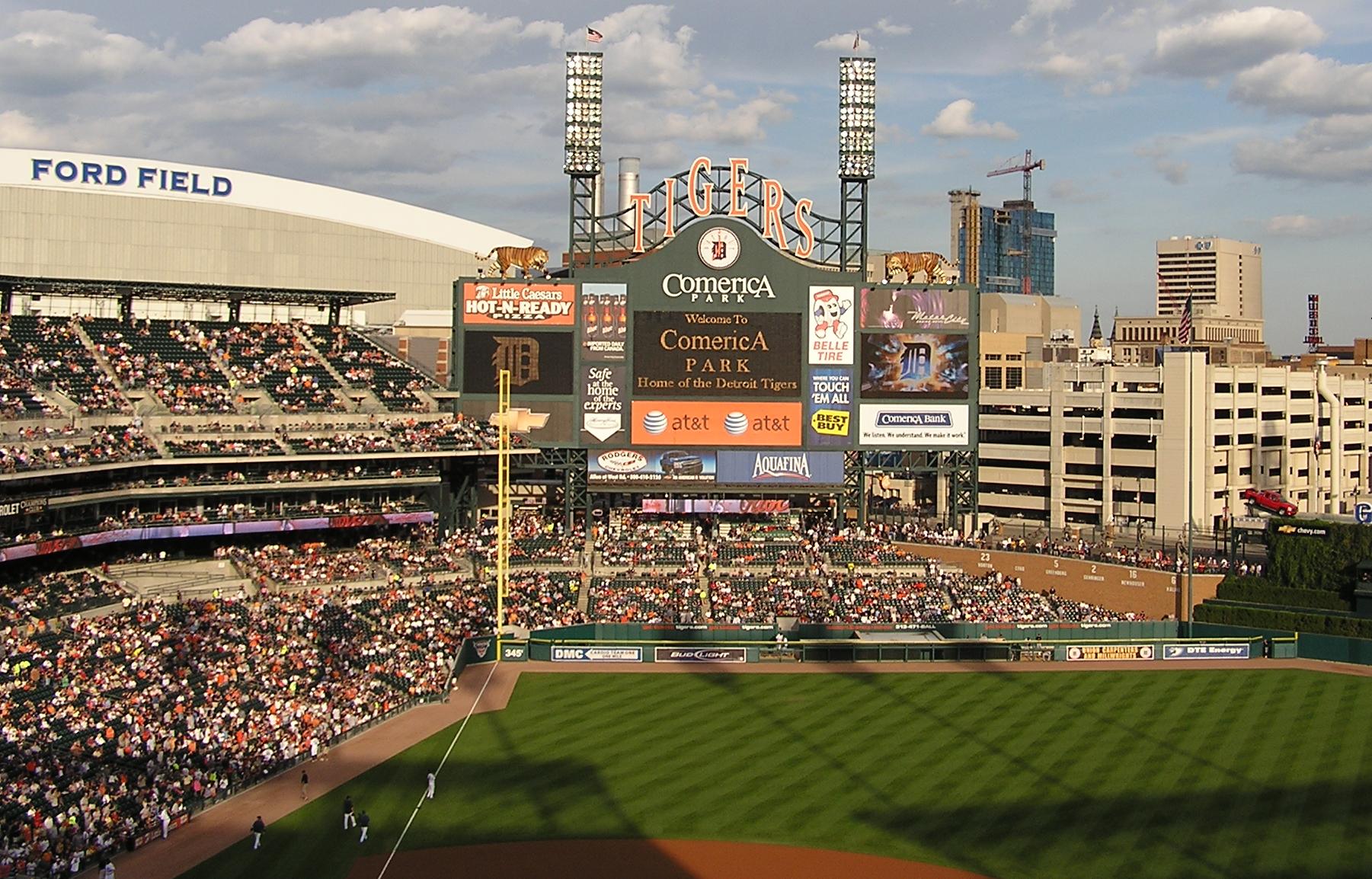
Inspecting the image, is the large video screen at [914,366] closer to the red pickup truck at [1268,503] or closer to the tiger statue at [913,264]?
the tiger statue at [913,264]

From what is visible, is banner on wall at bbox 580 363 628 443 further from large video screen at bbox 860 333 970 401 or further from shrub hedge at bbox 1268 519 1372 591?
shrub hedge at bbox 1268 519 1372 591

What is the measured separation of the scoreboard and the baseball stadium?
6.5 inches

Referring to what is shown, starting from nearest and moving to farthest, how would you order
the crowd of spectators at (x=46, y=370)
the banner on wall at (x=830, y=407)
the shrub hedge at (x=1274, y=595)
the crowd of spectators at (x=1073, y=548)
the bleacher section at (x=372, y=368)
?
1. the crowd of spectators at (x=46, y=370)
2. the shrub hedge at (x=1274, y=595)
3. the banner on wall at (x=830, y=407)
4. the crowd of spectators at (x=1073, y=548)
5. the bleacher section at (x=372, y=368)

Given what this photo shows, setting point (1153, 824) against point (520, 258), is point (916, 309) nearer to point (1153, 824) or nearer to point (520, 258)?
point (520, 258)

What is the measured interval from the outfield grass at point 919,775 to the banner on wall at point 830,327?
16.9m

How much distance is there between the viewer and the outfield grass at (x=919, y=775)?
3145 centimetres

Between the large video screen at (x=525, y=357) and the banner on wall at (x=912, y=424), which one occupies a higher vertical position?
A: the large video screen at (x=525, y=357)

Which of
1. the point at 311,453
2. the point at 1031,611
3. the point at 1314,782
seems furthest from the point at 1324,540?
the point at 311,453

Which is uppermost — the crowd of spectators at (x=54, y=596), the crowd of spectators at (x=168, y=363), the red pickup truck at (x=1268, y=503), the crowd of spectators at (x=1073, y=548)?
the crowd of spectators at (x=168, y=363)

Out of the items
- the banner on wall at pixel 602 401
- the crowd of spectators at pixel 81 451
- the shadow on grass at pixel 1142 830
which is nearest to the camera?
the shadow on grass at pixel 1142 830

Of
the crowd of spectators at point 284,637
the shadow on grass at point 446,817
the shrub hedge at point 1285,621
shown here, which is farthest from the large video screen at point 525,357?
the shrub hedge at point 1285,621

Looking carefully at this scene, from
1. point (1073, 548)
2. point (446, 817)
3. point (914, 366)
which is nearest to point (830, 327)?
point (914, 366)

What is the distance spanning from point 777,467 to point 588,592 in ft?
32.7

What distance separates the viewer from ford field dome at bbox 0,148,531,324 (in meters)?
68.1
